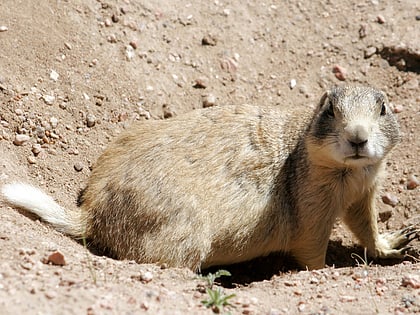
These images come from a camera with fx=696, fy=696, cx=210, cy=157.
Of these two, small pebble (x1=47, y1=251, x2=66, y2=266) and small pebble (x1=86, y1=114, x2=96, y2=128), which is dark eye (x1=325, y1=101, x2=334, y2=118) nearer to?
small pebble (x1=86, y1=114, x2=96, y2=128)

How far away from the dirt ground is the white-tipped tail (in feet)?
0.32

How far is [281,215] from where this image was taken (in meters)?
6.76

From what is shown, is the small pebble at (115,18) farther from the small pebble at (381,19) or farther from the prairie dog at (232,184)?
the small pebble at (381,19)

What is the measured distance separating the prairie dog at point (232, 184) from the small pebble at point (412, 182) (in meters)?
0.92

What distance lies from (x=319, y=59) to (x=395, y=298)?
4.23 metres

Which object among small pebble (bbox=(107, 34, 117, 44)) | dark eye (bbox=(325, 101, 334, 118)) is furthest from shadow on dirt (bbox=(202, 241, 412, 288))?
small pebble (bbox=(107, 34, 117, 44))

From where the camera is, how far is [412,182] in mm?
7766

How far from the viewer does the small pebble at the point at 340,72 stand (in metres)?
8.70

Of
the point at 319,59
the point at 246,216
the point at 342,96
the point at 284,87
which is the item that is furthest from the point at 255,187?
the point at 319,59

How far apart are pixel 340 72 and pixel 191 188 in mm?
3228

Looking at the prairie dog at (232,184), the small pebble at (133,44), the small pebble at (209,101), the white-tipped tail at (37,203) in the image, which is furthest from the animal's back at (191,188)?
the small pebble at (133,44)

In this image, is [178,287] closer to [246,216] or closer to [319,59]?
[246,216]

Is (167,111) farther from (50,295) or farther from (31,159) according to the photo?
(50,295)

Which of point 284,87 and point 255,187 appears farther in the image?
point 284,87
